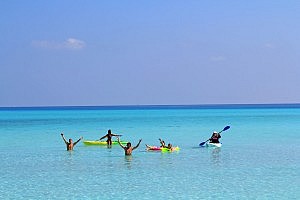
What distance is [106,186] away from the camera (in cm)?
1614

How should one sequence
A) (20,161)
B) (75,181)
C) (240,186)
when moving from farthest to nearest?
(20,161), (75,181), (240,186)

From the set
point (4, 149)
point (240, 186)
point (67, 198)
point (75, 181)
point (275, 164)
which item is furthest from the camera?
point (4, 149)

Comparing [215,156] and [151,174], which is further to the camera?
[215,156]

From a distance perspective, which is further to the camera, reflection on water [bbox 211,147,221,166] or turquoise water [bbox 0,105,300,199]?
reflection on water [bbox 211,147,221,166]

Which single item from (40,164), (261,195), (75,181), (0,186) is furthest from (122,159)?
(261,195)

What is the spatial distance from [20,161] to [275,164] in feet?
33.1

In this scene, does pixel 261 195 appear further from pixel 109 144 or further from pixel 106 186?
pixel 109 144

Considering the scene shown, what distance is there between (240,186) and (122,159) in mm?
7817

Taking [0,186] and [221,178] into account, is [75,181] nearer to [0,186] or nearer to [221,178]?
[0,186]

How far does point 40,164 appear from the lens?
2142cm

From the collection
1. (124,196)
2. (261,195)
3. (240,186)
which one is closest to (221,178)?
(240,186)

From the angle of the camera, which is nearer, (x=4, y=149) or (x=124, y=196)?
(x=124, y=196)

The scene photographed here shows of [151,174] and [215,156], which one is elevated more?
[215,156]

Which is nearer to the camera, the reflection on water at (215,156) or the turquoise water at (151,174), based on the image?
the turquoise water at (151,174)
